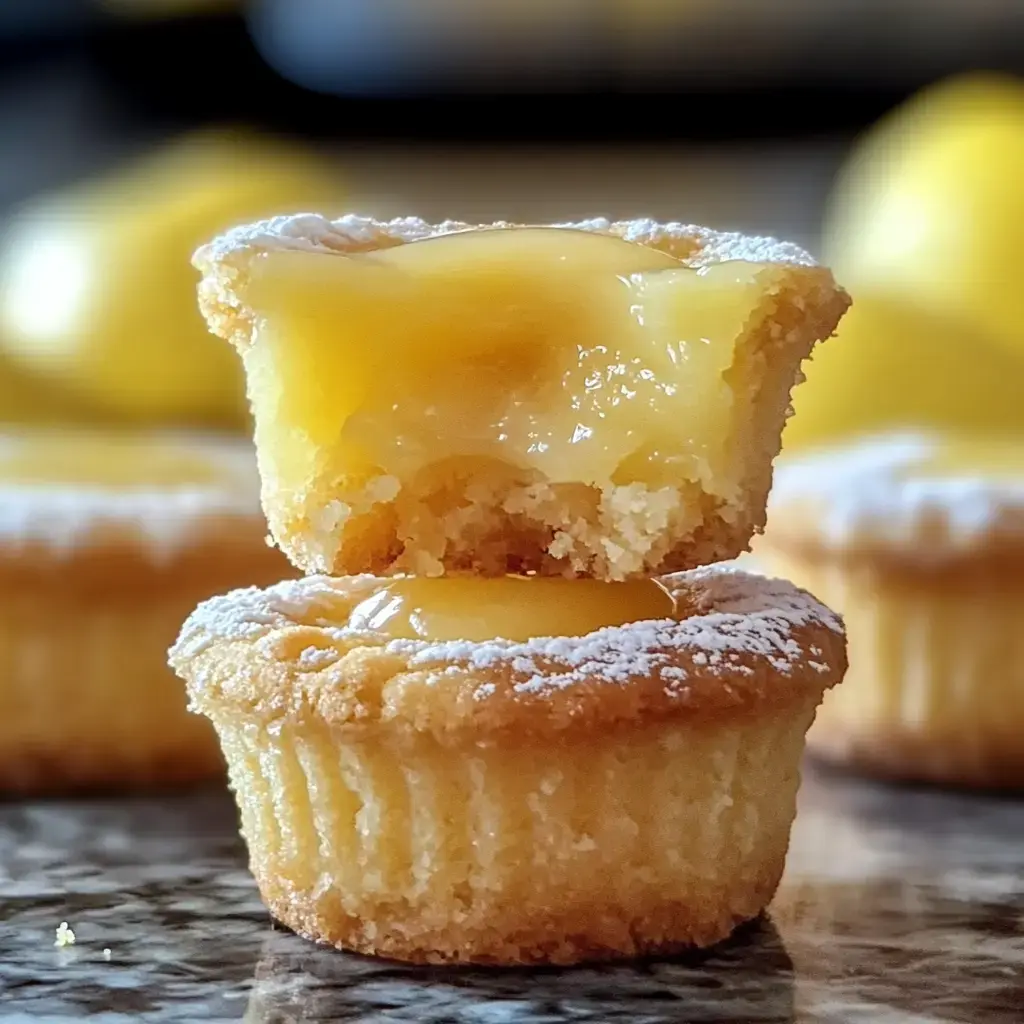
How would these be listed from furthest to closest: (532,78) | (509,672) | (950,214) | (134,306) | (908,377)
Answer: (532,78)
(134,306)
(950,214)
(908,377)
(509,672)

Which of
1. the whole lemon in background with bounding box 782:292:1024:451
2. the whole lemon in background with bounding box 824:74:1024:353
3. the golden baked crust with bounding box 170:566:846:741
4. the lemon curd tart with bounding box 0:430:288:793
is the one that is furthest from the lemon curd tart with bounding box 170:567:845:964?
the whole lemon in background with bounding box 824:74:1024:353

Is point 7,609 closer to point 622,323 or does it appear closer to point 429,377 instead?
point 429,377

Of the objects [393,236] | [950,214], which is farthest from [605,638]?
[950,214]

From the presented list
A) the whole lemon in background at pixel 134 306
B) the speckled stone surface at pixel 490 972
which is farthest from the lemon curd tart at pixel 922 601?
the whole lemon in background at pixel 134 306

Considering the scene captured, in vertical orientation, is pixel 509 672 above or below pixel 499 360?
below

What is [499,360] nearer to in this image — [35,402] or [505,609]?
[505,609]

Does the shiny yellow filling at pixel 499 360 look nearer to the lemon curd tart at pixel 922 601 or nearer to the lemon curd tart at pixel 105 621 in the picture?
the lemon curd tart at pixel 105 621

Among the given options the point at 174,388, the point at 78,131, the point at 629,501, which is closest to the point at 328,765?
the point at 629,501

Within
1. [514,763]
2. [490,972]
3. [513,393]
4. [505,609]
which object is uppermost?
[513,393]
